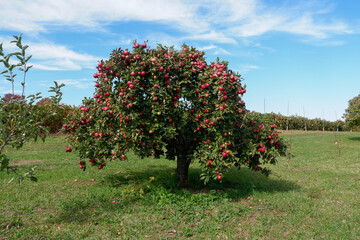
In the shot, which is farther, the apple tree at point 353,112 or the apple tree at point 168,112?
the apple tree at point 353,112

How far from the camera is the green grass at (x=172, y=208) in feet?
19.4

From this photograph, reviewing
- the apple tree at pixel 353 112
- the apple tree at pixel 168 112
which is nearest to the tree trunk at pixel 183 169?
the apple tree at pixel 168 112

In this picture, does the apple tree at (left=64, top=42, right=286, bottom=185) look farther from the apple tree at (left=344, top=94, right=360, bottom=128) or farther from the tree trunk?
the apple tree at (left=344, top=94, right=360, bottom=128)

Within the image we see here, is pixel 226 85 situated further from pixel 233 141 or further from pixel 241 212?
pixel 241 212

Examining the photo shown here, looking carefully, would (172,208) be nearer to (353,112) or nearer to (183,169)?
(183,169)

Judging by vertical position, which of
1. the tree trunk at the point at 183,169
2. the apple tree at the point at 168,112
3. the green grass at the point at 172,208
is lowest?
the green grass at the point at 172,208

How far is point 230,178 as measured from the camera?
410 inches

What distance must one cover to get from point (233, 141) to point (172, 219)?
8.31 ft

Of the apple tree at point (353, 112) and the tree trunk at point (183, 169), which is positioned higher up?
the apple tree at point (353, 112)

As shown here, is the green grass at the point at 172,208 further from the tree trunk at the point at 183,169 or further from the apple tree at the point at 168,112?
the apple tree at the point at 168,112

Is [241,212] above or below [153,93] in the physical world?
below

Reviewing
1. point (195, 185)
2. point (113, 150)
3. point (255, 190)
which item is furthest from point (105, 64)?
point (255, 190)

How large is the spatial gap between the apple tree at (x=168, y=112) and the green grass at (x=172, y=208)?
40.1 inches

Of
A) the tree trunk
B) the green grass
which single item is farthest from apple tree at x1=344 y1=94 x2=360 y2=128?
the tree trunk
